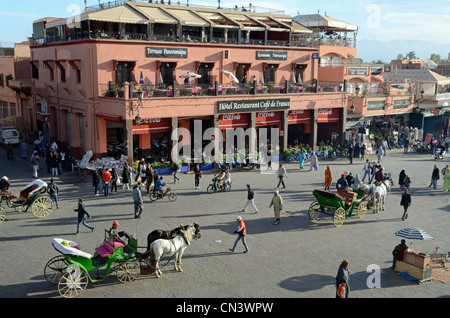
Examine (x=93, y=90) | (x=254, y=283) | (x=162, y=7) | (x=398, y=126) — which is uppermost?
(x=162, y=7)

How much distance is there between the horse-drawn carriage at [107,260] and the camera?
12.1 m

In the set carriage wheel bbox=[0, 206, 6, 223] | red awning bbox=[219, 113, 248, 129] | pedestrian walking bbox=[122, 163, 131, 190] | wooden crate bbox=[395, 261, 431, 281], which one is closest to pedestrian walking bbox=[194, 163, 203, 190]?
pedestrian walking bbox=[122, 163, 131, 190]

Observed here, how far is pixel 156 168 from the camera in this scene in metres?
27.8

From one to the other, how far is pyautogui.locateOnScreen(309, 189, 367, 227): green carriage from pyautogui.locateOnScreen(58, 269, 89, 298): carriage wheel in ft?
33.3

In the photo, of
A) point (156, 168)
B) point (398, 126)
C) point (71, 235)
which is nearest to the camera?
point (71, 235)

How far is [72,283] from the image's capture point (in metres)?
12.0

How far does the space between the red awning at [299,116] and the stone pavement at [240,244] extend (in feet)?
32.2

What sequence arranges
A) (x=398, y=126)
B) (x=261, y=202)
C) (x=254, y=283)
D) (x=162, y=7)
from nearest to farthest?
(x=254, y=283), (x=261, y=202), (x=162, y=7), (x=398, y=126)

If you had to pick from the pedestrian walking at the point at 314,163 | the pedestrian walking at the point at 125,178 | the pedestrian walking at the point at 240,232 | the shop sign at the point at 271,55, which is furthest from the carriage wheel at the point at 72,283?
the shop sign at the point at 271,55

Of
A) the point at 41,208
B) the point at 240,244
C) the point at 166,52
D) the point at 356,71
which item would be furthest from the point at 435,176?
the point at 41,208

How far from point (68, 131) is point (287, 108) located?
16.9 m

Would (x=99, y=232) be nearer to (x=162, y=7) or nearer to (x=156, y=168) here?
(x=156, y=168)
